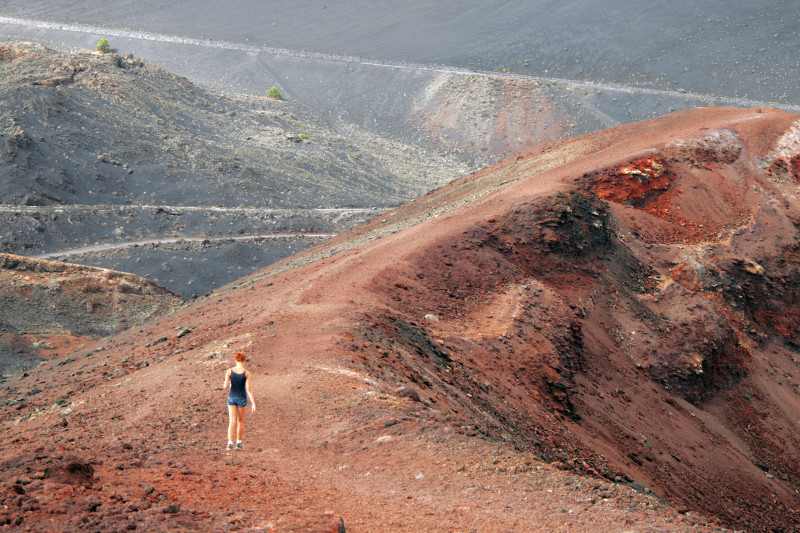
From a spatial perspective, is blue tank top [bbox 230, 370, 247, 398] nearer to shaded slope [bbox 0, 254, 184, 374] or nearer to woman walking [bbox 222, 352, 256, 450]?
woman walking [bbox 222, 352, 256, 450]

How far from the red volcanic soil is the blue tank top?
762mm

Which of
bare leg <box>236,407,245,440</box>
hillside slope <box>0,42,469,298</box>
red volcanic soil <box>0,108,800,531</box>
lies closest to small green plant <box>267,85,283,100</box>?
hillside slope <box>0,42,469,298</box>

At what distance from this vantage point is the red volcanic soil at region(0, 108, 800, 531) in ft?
25.9

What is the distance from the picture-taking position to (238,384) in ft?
29.6

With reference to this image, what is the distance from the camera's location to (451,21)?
68188mm

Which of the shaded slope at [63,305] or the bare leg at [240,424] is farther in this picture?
the shaded slope at [63,305]

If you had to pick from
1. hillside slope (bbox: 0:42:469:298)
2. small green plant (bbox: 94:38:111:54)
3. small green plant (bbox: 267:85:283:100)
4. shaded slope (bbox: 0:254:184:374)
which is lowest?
shaded slope (bbox: 0:254:184:374)

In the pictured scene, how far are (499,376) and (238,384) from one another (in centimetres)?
634

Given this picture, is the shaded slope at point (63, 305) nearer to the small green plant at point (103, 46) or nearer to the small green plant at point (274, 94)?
the small green plant at point (274, 94)

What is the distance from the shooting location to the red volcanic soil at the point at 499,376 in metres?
7.89

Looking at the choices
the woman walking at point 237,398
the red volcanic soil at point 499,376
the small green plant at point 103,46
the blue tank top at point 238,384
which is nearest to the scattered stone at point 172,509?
the red volcanic soil at point 499,376

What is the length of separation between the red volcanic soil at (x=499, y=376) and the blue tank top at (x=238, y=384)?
76cm

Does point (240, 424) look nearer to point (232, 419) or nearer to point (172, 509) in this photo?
point (232, 419)

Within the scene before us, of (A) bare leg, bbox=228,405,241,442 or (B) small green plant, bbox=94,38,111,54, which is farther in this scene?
(B) small green plant, bbox=94,38,111,54
